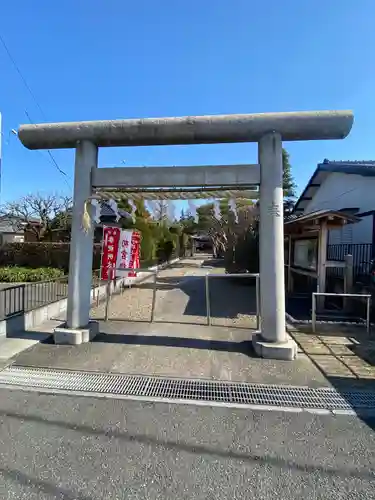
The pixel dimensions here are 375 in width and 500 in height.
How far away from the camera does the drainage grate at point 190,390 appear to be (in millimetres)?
3482

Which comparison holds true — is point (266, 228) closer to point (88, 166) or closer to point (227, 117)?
point (227, 117)

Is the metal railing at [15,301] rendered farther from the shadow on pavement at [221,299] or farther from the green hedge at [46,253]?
the green hedge at [46,253]

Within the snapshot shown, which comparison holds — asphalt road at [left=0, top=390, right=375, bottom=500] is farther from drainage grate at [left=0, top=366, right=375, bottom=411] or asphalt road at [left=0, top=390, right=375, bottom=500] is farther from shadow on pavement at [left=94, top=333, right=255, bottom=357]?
shadow on pavement at [left=94, top=333, right=255, bottom=357]

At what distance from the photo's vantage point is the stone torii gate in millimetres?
4910

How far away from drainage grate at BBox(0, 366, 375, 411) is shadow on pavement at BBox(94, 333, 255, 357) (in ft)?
4.23

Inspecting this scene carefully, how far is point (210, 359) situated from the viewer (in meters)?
4.77

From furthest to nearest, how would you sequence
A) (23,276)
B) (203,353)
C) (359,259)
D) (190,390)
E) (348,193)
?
1. (23,276)
2. (348,193)
3. (359,259)
4. (203,353)
5. (190,390)

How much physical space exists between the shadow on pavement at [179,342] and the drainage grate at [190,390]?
129 cm

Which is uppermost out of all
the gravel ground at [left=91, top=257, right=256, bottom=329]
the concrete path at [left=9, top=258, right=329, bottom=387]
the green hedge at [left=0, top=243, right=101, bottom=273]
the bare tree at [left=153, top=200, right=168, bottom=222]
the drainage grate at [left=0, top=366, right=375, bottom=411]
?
the bare tree at [left=153, top=200, right=168, bottom=222]

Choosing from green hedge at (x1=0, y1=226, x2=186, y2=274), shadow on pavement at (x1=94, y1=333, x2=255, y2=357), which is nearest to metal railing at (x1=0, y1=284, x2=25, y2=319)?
shadow on pavement at (x1=94, y1=333, x2=255, y2=357)

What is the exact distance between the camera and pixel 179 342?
5551 millimetres

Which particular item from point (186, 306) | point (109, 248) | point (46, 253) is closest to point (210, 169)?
point (109, 248)

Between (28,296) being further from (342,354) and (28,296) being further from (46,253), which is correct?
(46,253)

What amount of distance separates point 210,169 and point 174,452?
4.16 meters
